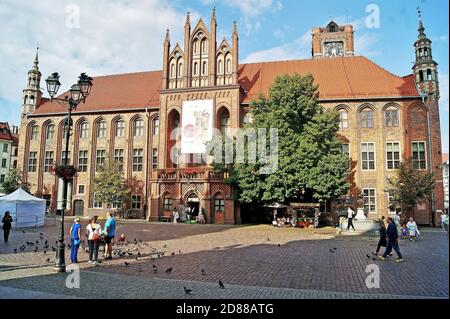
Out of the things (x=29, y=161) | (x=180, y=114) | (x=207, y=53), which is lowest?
(x=29, y=161)

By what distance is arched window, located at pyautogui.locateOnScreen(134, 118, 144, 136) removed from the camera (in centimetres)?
3988

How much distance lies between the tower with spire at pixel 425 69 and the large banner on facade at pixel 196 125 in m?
21.6

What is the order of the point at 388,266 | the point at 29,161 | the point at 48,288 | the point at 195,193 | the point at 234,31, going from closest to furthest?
the point at 48,288 < the point at 388,266 < the point at 195,193 < the point at 234,31 < the point at 29,161

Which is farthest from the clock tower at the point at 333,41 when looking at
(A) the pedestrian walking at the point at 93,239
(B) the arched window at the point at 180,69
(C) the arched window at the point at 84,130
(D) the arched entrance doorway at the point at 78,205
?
(A) the pedestrian walking at the point at 93,239

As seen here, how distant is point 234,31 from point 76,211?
28635 millimetres

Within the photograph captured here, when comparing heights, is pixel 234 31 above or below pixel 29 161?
above

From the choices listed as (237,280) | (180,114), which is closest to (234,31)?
(180,114)

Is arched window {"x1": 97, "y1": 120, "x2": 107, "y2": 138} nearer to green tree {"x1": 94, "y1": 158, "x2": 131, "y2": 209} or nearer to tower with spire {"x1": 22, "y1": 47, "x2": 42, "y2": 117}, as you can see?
green tree {"x1": 94, "y1": 158, "x2": 131, "y2": 209}

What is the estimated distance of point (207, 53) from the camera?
3569cm

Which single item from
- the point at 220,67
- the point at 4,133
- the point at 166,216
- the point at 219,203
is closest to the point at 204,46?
the point at 220,67

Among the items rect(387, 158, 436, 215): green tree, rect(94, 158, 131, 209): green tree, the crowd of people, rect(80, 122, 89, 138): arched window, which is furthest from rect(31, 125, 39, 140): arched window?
rect(387, 158, 436, 215): green tree

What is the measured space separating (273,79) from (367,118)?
11.5m

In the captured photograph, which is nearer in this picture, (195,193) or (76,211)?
(195,193)
